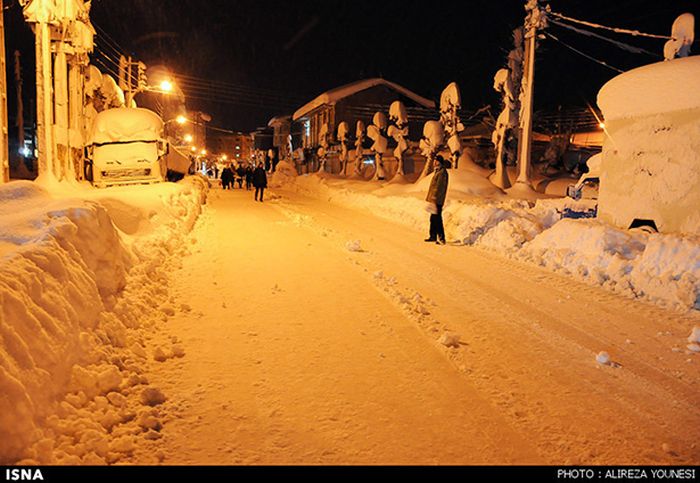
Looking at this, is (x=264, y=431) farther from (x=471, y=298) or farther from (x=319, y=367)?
(x=471, y=298)

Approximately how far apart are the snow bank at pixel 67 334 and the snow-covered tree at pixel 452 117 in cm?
2330

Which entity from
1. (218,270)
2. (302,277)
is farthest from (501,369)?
(218,270)

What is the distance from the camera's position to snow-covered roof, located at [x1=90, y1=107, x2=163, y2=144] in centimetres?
1989

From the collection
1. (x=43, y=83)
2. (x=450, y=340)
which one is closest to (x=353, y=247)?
(x=450, y=340)

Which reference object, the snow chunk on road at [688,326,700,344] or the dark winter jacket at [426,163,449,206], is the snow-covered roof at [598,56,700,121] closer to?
the dark winter jacket at [426,163,449,206]

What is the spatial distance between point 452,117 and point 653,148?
2013cm

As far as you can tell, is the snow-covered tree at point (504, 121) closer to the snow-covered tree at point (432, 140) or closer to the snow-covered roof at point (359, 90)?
the snow-covered tree at point (432, 140)

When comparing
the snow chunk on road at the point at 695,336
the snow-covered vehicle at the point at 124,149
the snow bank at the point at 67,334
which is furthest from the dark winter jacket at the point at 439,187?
the snow-covered vehicle at the point at 124,149

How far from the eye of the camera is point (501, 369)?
426 cm

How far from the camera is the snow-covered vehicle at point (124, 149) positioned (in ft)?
64.3

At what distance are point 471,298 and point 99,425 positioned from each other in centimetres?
477

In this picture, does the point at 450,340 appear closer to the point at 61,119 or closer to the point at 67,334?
the point at 67,334

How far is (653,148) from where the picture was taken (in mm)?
8703

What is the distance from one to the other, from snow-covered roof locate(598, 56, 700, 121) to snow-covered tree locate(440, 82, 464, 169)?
17361 mm
